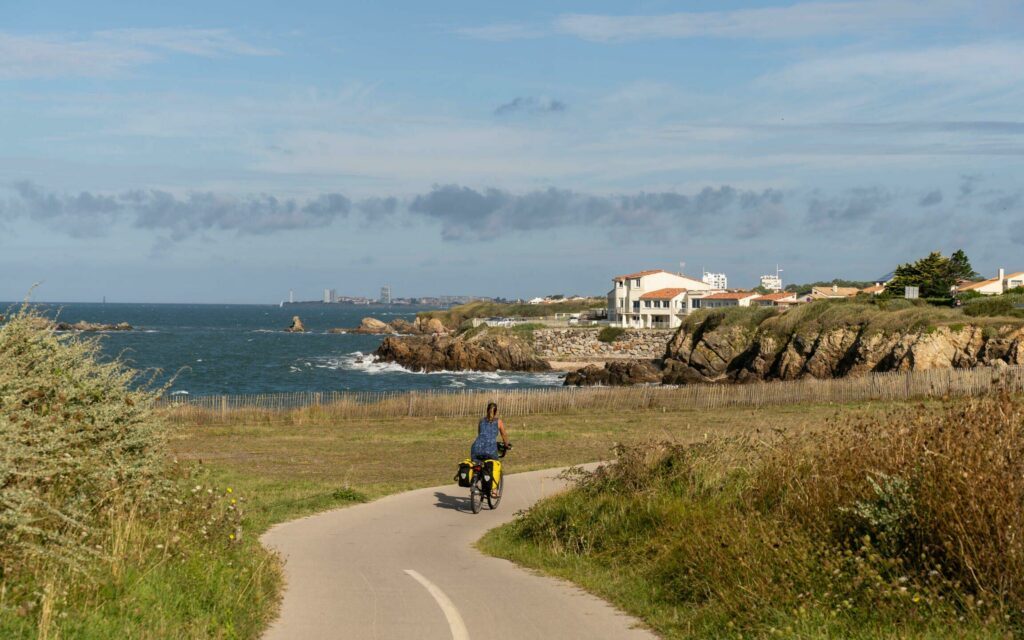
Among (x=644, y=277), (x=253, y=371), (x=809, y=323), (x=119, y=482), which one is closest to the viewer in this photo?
(x=119, y=482)

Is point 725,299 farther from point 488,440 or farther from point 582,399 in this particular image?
point 488,440

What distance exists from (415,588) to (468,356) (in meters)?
88.3

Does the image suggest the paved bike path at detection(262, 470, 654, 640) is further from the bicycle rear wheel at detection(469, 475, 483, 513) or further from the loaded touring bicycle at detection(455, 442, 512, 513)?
the loaded touring bicycle at detection(455, 442, 512, 513)

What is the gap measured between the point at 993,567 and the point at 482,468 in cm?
1060

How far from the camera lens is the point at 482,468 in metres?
17.4

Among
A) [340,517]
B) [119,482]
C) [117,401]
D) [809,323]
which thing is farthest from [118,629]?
[809,323]

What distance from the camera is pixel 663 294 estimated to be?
12519 centimetres

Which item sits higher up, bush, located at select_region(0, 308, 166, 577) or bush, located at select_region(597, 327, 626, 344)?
bush, located at select_region(0, 308, 166, 577)

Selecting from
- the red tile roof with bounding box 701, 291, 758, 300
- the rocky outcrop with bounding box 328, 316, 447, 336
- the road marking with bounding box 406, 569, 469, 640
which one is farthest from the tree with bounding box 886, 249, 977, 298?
the road marking with bounding box 406, 569, 469, 640

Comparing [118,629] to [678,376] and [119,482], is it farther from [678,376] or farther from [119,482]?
[678,376]

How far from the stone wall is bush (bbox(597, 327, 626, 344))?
0.44 meters

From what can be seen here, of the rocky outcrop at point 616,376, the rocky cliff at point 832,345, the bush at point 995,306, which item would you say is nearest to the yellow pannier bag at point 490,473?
the rocky cliff at point 832,345

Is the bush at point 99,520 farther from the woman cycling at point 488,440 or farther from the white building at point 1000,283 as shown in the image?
the white building at point 1000,283

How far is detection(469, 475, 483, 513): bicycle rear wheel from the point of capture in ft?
57.1
